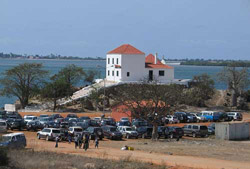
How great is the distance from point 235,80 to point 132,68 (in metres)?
19.6

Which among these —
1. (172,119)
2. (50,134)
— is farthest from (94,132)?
(172,119)

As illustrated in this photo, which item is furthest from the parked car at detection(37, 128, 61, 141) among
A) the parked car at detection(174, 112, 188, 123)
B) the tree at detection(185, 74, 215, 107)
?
the tree at detection(185, 74, 215, 107)

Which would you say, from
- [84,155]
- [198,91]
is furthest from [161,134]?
[198,91]

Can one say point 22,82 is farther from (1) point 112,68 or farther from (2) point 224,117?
(2) point 224,117

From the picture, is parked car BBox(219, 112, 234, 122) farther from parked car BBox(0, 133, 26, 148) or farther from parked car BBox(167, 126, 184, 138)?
parked car BBox(0, 133, 26, 148)

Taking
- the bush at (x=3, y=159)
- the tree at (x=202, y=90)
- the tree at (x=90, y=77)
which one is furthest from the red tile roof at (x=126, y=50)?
the bush at (x=3, y=159)

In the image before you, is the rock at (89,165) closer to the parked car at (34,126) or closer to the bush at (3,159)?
the bush at (3,159)

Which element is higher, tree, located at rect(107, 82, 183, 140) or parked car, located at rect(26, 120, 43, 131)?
tree, located at rect(107, 82, 183, 140)

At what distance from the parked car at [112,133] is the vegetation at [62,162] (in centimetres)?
1463

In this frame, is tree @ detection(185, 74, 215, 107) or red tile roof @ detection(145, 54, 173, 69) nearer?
tree @ detection(185, 74, 215, 107)

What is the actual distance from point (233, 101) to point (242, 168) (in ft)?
196

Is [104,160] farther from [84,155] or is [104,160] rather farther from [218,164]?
[218,164]

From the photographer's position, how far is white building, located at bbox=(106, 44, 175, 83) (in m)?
92.2

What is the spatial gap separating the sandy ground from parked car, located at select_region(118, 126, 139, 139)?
3.86ft
